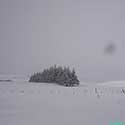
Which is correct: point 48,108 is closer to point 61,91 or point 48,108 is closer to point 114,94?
point 61,91

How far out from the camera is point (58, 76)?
1145 centimetres

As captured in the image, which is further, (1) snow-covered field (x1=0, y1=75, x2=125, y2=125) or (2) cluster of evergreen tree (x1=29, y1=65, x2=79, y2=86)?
(2) cluster of evergreen tree (x1=29, y1=65, x2=79, y2=86)

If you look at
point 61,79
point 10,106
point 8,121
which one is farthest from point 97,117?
point 61,79

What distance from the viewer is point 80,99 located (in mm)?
6434

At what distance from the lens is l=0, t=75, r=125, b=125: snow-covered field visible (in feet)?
14.6

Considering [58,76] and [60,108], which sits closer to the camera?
[60,108]

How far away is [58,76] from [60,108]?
239 inches

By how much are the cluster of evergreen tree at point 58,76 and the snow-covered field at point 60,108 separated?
2756mm

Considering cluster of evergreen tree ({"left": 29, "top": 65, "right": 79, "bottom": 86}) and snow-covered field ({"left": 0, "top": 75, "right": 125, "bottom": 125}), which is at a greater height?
cluster of evergreen tree ({"left": 29, "top": 65, "right": 79, "bottom": 86})

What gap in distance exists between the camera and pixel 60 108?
17.7ft

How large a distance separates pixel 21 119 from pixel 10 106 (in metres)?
1.16

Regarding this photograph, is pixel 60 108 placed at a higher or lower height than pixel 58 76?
lower

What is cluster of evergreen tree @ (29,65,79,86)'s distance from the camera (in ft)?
33.5

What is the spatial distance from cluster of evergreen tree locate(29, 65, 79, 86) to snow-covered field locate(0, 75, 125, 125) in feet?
9.04
